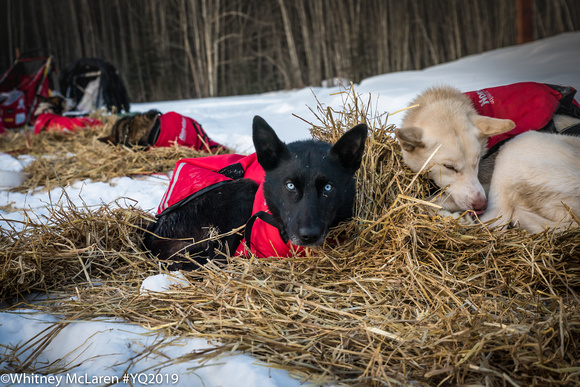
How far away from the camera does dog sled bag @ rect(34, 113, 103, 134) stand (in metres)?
6.62

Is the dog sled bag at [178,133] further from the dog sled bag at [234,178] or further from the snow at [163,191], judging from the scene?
the dog sled bag at [234,178]

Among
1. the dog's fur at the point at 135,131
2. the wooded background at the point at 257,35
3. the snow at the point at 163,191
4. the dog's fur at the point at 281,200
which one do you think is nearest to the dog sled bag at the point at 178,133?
the dog's fur at the point at 135,131

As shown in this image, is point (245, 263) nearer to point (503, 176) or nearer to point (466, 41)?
point (503, 176)

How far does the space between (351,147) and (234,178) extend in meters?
0.94

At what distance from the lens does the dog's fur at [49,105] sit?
798cm

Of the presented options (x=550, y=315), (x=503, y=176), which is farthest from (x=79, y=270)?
(x=503, y=176)

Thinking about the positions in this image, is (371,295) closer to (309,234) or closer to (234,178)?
(309,234)

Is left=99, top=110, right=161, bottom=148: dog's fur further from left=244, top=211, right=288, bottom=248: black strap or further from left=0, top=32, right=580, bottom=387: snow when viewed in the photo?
left=244, top=211, right=288, bottom=248: black strap

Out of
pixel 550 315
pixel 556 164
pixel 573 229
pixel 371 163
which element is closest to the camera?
pixel 550 315

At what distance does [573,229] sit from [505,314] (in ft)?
2.44

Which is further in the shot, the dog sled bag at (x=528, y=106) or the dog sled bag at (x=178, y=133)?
the dog sled bag at (x=178, y=133)

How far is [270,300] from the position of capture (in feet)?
5.79

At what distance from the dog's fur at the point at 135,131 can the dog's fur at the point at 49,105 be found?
3803mm

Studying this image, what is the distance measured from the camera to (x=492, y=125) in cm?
246
